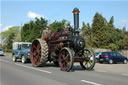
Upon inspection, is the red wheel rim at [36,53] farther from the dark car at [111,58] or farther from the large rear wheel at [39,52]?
the dark car at [111,58]

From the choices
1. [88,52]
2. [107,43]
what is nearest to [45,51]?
[88,52]

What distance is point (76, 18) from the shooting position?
12.5m

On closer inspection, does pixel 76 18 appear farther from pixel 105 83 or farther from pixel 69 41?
pixel 105 83

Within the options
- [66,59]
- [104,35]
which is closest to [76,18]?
[66,59]

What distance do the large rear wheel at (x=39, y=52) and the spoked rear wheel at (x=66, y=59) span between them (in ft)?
5.79

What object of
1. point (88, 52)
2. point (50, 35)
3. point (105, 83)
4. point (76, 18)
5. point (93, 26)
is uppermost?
point (93, 26)

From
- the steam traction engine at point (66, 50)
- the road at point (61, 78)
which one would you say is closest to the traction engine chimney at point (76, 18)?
the steam traction engine at point (66, 50)

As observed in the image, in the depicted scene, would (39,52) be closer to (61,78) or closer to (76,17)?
(76,17)

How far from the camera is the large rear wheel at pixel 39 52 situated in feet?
45.9

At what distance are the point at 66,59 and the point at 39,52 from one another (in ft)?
11.4

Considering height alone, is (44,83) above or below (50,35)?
below

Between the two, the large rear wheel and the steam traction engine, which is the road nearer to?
the steam traction engine

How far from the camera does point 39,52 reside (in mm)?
14906

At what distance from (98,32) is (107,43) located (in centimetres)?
423
